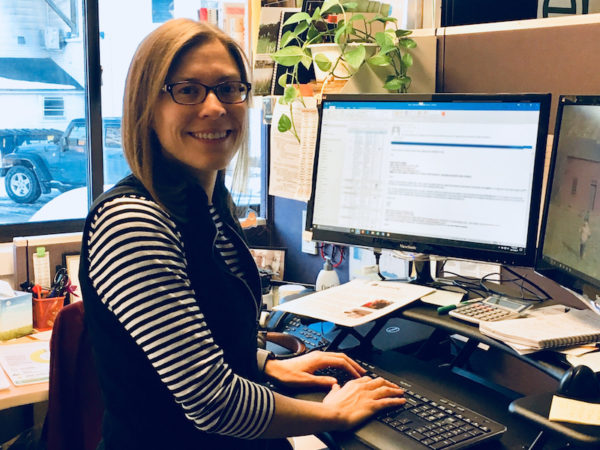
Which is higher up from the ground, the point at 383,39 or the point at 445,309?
the point at 383,39

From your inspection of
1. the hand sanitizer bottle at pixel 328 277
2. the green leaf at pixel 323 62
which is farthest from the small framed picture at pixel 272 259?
the green leaf at pixel 323 62

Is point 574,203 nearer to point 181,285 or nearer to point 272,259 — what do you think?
point 181,285

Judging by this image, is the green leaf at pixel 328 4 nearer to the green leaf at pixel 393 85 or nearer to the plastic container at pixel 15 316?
the green leaf at pixel 393 85

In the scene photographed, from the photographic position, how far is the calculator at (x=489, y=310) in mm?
1270

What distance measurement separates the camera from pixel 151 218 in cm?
101

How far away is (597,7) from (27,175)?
2.14 meters

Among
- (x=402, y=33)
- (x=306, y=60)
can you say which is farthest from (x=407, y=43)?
(x=306, y=60)

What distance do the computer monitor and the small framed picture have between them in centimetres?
117

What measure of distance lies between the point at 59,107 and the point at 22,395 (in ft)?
4.63

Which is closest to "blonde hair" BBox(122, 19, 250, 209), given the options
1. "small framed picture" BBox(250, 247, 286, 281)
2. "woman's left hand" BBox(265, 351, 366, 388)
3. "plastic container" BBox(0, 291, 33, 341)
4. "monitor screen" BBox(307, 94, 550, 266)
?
"woman's left hand" BBox(265, 351, 366, 388)

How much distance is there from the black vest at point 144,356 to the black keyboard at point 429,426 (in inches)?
9.7

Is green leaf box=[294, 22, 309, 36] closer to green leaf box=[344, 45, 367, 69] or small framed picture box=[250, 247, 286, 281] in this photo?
green leaf box=[344, 45, 367, 69]

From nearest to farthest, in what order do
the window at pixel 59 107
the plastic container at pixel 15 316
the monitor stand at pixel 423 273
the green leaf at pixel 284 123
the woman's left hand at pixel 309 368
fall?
the woman's left hand at pixel 309 368 < the monitor stand at pixel 423 273 < the green leaf at pixel 284 123 < the plastic container at pixel 15 316 < the window at pixel 59 107

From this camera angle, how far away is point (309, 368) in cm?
128
